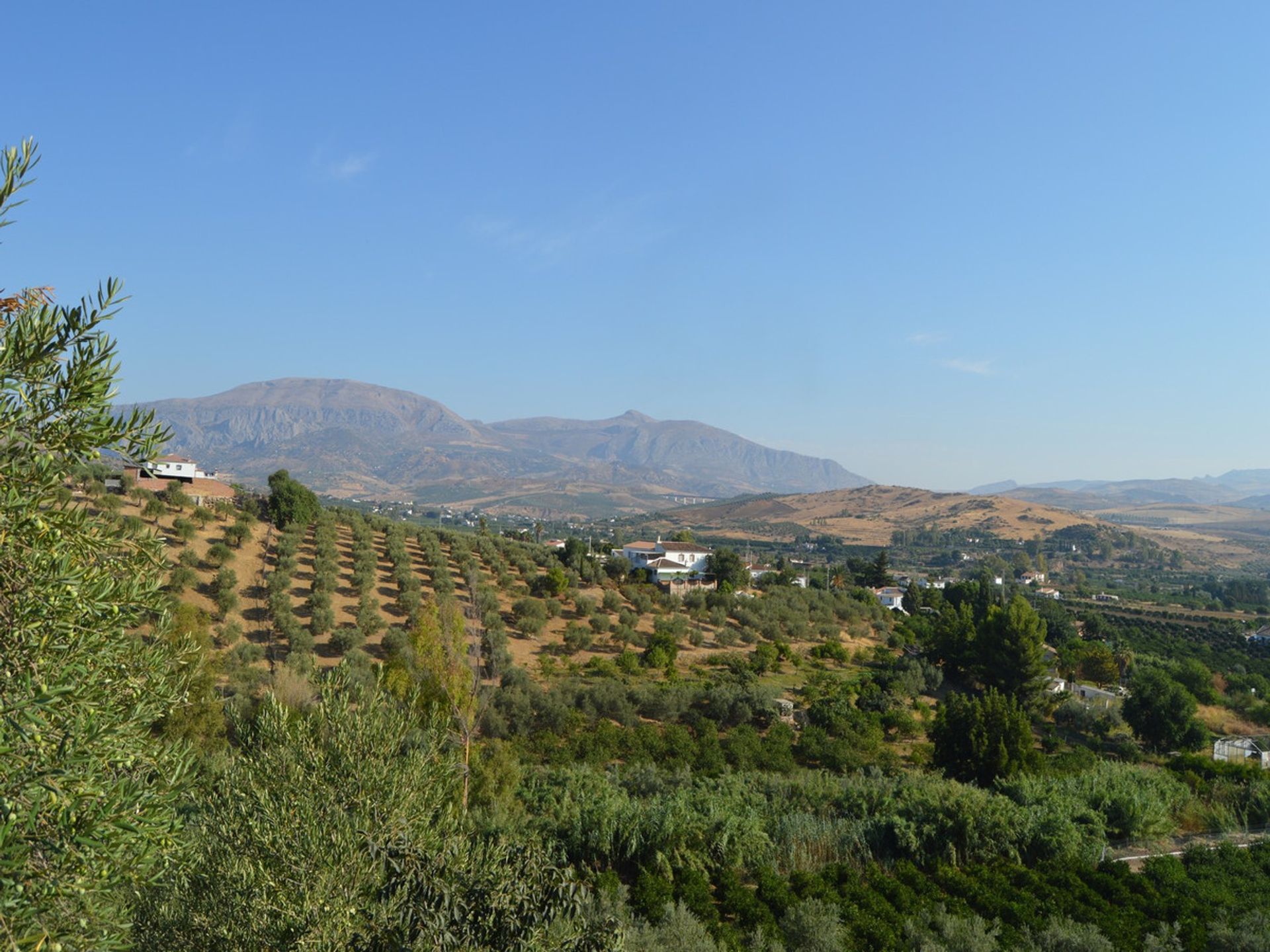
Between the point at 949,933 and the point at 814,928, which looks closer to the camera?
the point at 814,928

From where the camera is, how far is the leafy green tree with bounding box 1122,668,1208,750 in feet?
93.9

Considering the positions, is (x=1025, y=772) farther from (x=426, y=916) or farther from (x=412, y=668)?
(x=426, y=916)

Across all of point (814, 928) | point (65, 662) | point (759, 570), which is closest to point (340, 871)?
point (65, 662)

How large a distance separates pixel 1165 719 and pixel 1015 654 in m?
5.85

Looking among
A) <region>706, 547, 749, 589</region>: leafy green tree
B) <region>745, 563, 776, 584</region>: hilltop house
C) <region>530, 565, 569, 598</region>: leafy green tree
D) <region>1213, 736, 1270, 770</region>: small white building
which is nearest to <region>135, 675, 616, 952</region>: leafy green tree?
<region>1213, 736, 1270, 770</region>: small white building

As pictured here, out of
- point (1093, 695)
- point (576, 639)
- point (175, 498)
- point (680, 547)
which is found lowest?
point (1093, 695)

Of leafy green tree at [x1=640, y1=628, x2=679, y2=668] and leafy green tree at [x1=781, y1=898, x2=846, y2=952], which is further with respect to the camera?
leafy green tree at [x1=640, y1=628, x2=679, y2=668]

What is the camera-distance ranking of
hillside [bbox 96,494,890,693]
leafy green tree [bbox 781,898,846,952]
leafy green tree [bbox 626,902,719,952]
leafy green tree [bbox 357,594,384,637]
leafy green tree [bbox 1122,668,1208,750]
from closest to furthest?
leafy green tree [bbox 626,902,719,952] < leafy green tree [bbox 781,898,846,952] < leafy green tree [bbox 1122,668,1208,750] < hillside [bbox 96,494,890,693] < leafy green tree [bbox 357,594,384,637]

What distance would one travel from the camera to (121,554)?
5848 millimetres

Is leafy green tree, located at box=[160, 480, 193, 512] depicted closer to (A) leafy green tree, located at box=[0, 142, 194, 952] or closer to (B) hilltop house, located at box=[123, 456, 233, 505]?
(B) hilltop house, located at box=[123, 456, 233, 505]

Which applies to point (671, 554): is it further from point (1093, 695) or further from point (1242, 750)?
point (1242, 750)

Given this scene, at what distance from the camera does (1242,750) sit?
2758 centimetres

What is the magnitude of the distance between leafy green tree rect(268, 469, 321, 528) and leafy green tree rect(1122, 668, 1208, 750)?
44969 mm

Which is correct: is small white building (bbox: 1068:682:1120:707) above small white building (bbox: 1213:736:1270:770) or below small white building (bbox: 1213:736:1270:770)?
below
